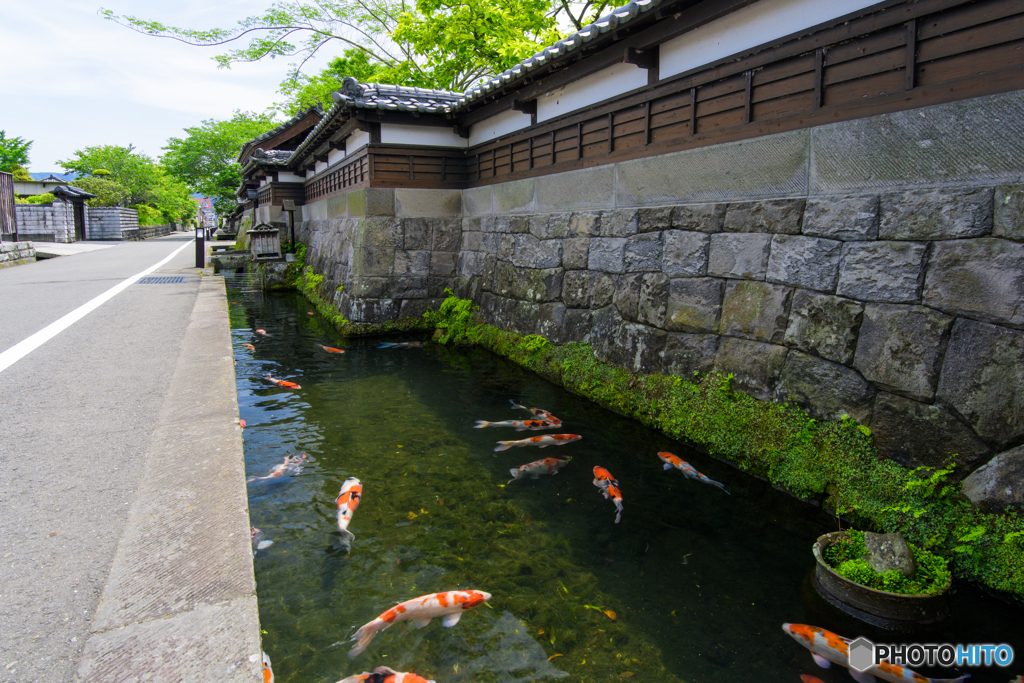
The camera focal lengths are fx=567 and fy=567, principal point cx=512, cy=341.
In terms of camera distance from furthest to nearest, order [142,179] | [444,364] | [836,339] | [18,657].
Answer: [142,179], [444,364], [836,339], [18,657]

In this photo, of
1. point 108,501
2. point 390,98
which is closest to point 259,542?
point 108,501

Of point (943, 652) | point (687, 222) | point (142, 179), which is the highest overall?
point (142, 179)

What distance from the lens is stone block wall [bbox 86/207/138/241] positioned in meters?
40.9

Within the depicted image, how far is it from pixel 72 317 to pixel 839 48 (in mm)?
11212

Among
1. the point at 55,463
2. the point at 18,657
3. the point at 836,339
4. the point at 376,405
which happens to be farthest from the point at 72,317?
the point at 836,339

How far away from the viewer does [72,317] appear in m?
9.38

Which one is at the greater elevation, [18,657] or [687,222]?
[687,222]

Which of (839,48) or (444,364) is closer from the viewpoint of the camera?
(839,48)

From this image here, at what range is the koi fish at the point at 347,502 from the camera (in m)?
4.23

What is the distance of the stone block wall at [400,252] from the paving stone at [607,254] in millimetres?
4692

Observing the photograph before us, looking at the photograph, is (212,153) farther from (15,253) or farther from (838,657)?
(838,657)

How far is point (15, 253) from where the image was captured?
783 inches

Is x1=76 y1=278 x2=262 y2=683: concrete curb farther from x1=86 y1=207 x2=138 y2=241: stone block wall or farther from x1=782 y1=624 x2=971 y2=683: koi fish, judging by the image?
x1=86 y1=207 x2=138 y2=241: stone block wall

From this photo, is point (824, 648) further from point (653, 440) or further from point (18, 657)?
point (18, 657)
